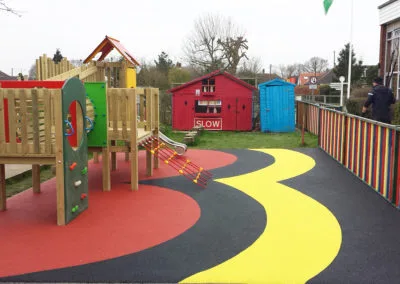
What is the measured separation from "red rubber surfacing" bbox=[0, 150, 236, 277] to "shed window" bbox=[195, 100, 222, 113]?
11447mm

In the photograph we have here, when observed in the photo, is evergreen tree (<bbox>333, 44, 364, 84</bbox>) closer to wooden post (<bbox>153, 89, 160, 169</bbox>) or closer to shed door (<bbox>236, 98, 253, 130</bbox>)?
shed door (<bbox>236, 98, 253, 130</bbox>)

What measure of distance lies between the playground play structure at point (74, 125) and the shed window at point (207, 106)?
8.11 metres

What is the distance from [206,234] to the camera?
191 inches

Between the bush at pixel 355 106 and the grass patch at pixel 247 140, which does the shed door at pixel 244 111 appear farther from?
the bush at pixel 355 106

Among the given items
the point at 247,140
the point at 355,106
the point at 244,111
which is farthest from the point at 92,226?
the point at 355,106

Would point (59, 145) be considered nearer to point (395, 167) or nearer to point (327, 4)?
point (395, 167)

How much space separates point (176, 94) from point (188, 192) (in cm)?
1239

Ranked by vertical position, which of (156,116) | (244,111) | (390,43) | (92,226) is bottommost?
(92,226)

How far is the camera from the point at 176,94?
1900cm

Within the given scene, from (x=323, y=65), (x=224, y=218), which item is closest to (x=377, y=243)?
(x=224, y=218)

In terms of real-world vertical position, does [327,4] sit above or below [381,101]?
above

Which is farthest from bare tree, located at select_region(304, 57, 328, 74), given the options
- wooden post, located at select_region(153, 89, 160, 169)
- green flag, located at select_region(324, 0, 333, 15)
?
wooden post, located at select_region(153, 89, 160, 169)

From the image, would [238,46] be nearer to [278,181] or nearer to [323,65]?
[278,181]

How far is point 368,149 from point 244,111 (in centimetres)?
1122
